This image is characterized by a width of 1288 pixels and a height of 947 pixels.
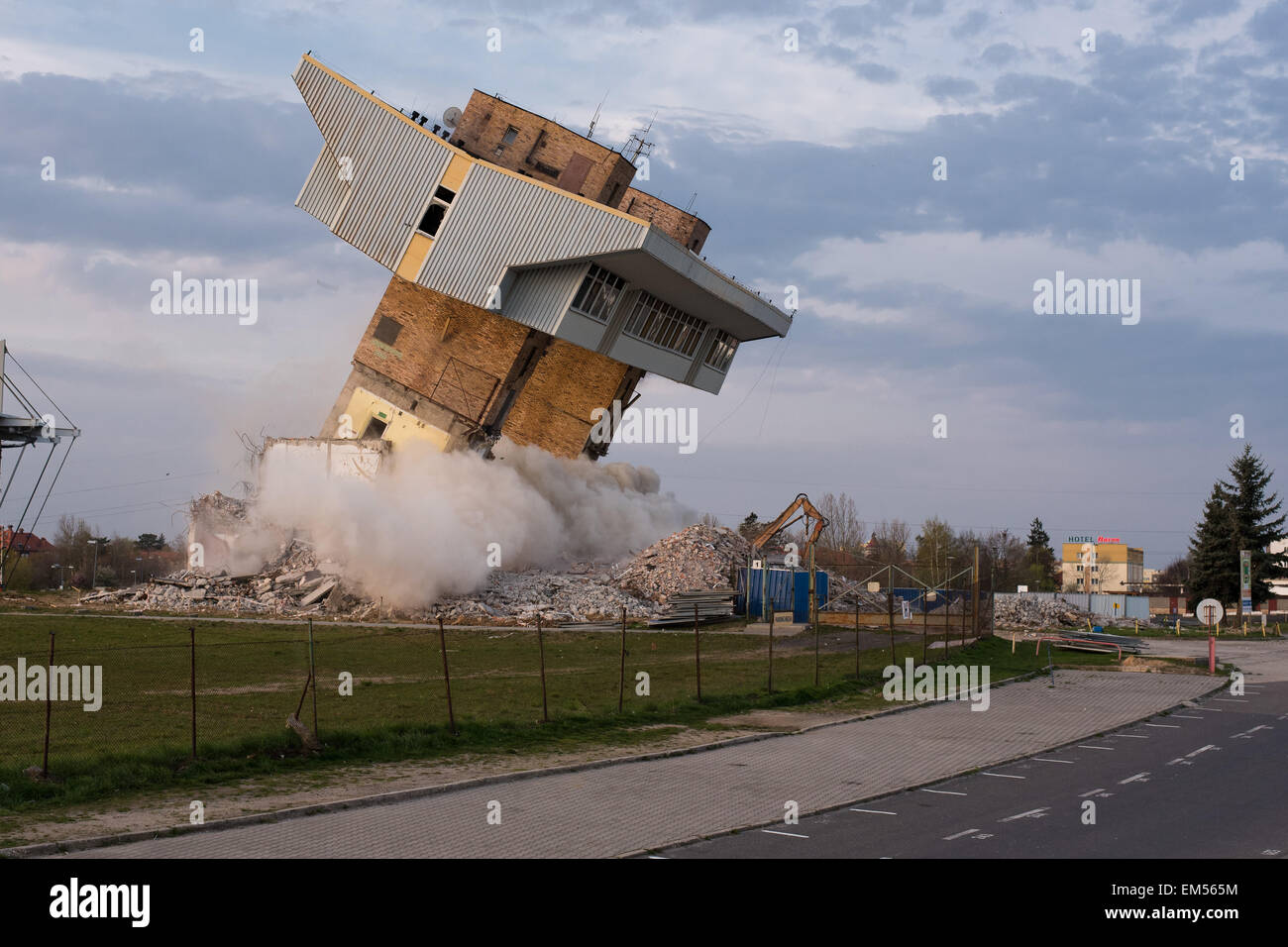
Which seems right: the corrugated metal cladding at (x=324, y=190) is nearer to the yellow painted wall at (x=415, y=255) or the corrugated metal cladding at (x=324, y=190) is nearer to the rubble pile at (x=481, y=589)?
the yellow painted wall at (x=415, y=255)

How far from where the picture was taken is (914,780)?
15.2m

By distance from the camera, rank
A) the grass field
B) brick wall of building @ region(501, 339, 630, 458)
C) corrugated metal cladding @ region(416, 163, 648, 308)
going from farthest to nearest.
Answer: brick wall of building @ region(501, 339, 630, 458) < corrugated metal cladding @ region(416, 163, 648, 308) < the grass field

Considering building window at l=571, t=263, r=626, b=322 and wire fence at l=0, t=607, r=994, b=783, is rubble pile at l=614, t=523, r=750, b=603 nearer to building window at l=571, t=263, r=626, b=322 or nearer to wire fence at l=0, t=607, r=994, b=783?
wire fence at l=0, t=607, r=994, b=783

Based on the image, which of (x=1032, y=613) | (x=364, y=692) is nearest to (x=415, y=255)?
(x=364, y=692)

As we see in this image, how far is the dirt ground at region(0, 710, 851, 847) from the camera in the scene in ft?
37.0

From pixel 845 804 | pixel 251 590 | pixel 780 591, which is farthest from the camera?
pixel 780 591

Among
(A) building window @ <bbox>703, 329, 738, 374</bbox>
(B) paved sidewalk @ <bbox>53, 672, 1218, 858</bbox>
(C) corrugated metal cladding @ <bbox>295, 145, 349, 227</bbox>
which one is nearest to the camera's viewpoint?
(B) paved sidewalk @ <bbox>53, 672, 1218, 858</bbox>

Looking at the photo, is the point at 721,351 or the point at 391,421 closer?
the point at 391,421

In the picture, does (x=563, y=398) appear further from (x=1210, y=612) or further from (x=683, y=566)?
(x=1210, y=612)

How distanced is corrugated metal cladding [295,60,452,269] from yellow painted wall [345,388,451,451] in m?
7.40

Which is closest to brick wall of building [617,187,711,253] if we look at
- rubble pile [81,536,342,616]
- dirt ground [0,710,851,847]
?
rubble pile [81,536,342,616]

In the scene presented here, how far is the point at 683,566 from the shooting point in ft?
167

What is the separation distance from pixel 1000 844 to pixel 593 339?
1408 inches

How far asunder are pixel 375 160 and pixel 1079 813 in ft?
126
